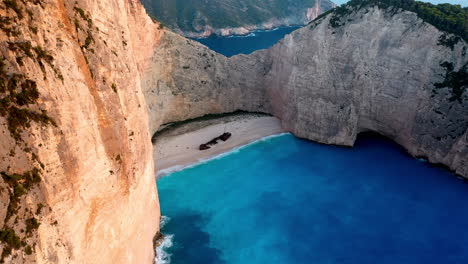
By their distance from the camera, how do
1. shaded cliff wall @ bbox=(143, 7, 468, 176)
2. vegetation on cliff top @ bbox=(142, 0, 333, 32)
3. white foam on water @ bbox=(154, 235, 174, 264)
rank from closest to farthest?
white foam on water @ bbox=(154, 235, 174, 264) → shaded cliff wall @ bbox=(143, 7, 468, 176) → vegetation on cliff top @ bbox=(142, 0, 333, 32)

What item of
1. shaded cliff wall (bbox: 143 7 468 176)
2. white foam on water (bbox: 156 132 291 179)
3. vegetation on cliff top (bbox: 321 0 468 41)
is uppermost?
vegetation on cliff top (bbox: 321 0 468 41)

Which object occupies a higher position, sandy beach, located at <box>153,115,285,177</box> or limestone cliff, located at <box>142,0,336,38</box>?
limestone cliff, located at <box>142,0,336,38</box>

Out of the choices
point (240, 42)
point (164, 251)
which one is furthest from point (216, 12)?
point (164, 251)

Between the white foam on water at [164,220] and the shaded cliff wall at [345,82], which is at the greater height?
the shaded cliff wall at [345,82]

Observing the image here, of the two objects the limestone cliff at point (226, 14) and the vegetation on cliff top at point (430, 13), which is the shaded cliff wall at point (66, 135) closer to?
the vegetation on cliff top at point (430, 13)

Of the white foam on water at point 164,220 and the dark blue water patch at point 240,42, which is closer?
the white foam on water at point 164,220

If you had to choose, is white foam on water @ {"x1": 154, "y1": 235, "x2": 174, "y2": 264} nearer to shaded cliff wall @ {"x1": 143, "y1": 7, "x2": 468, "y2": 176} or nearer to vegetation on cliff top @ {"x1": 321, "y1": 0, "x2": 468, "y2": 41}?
shaded cliff wall @ {"x1": 143, "y1": 7, "x2": 468, "y2": 176}

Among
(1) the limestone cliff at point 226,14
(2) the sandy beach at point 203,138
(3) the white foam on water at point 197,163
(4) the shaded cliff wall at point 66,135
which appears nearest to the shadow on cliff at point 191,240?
(4) the shaded cliff wall at point 66,135

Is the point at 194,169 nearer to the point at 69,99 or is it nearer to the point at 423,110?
the point at 69,99

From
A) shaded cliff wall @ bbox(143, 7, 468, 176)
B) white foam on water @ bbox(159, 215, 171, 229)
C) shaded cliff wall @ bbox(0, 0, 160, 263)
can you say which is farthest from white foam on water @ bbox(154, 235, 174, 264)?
shaded cliff wall @ bbox(143, 7, 468, 176)
